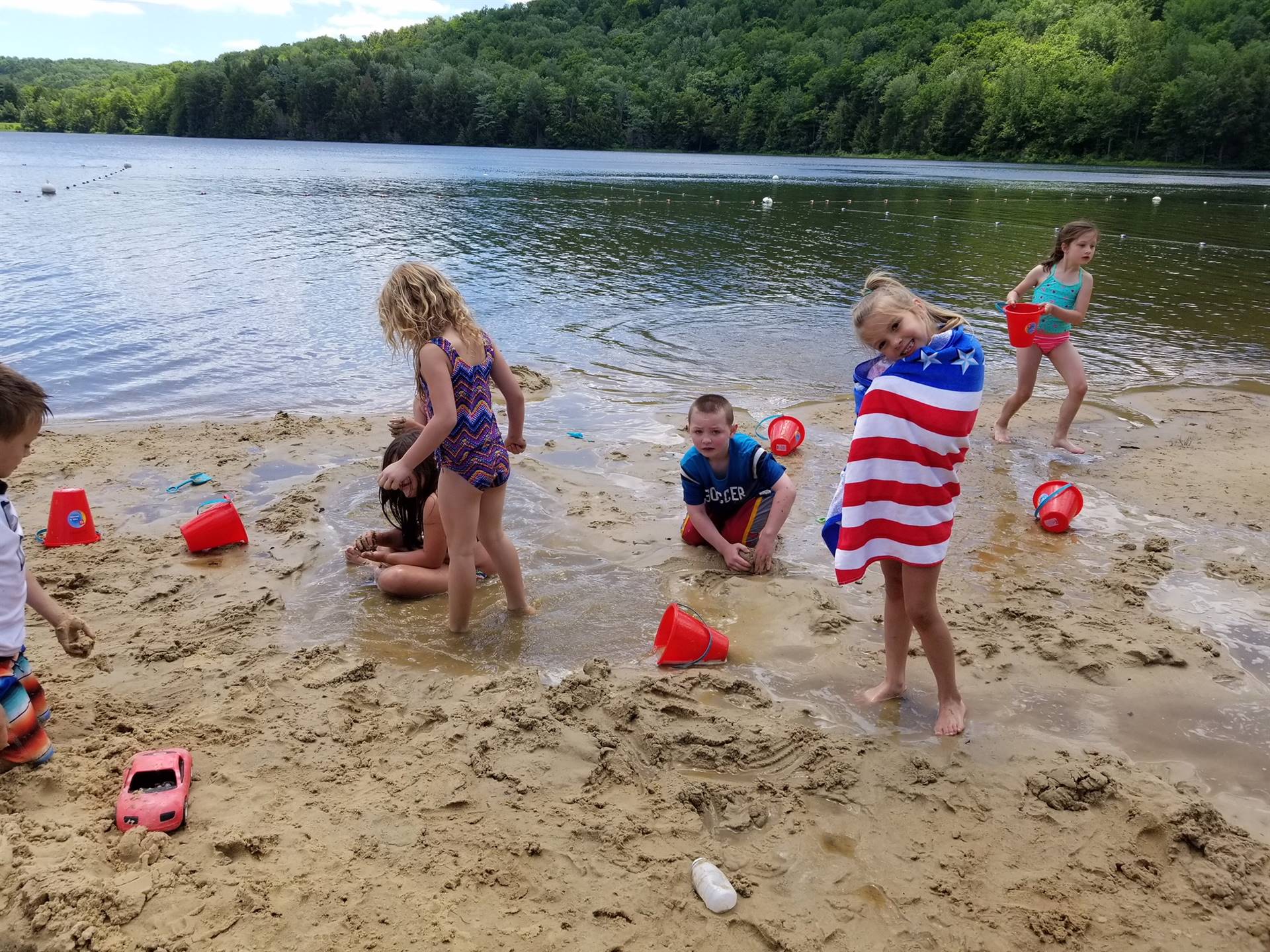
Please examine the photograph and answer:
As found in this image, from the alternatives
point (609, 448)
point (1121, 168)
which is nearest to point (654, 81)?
point (1121, 168)

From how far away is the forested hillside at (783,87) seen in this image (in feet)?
254

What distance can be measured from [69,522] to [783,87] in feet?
401

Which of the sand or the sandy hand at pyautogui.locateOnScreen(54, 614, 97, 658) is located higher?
the sandy hand at pyautogui.locateOnScreen(54, 614, 97, 658)

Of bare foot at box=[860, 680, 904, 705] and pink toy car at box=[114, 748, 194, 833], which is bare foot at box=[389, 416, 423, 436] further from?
bare foot at box=[860, 680, 904, 705]

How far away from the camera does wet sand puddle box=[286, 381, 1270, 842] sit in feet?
11.9

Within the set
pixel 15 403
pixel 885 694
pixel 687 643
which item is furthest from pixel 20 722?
pixel 885 694

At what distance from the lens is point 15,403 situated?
9.95ft

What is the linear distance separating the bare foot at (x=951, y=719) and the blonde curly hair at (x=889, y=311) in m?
1.60

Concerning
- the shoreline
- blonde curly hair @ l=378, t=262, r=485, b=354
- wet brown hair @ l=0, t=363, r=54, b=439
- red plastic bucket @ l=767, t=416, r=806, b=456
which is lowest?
red plastic bucket @ l=767, t=416, r=806, b=456

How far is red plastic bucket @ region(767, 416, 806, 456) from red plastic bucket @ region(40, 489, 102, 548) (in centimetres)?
524

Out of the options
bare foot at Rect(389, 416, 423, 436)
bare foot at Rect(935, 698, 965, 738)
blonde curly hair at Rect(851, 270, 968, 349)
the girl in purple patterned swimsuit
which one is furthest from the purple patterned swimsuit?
bare foot at Rect(935, 698, 965, 738)

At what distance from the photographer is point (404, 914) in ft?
8.32

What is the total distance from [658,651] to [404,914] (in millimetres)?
1984

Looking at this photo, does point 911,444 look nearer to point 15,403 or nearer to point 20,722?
point 15,403
